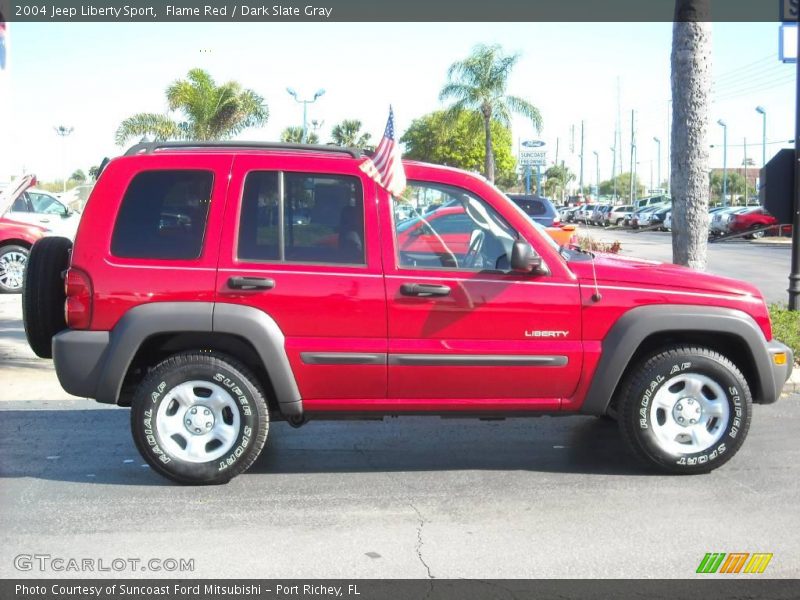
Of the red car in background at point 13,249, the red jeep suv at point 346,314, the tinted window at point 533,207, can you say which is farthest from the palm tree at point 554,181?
the red jeep suv at point 346,314

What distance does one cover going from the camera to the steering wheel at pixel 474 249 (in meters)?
5.71

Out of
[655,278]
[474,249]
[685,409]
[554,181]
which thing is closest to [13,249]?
[474,249]

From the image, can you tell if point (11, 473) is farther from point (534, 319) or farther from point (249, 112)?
point (249, 112)

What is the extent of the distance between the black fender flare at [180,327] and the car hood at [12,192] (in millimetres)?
2216

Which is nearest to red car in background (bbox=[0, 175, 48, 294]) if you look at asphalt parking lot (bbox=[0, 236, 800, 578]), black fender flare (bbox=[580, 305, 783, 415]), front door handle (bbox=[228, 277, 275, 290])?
asphalt parking lot (bbox=[0, 236, 800, 578])

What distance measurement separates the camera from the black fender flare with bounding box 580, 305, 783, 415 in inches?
223

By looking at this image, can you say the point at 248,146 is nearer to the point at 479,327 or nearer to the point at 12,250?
the point at 479,327

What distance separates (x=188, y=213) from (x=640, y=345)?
2.91 m

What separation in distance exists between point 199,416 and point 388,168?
6.13 ft

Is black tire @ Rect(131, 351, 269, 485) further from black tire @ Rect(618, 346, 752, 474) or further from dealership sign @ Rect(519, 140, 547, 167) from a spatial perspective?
dealership sign @ Rect(519, 140, 547, 167)

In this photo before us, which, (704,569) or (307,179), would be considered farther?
(307,179)

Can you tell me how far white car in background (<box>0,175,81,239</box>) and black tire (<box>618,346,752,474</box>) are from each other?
13521 mm

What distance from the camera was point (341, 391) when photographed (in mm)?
5703
